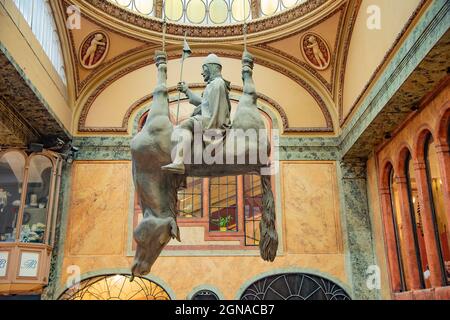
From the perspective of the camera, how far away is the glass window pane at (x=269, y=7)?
38.7 feet

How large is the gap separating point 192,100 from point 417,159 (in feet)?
16.6

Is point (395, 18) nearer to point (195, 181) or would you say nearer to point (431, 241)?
point (431, 241)

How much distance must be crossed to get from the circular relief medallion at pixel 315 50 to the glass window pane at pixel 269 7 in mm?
1161

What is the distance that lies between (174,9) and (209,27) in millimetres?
1145

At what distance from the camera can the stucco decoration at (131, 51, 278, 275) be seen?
404 centimetres

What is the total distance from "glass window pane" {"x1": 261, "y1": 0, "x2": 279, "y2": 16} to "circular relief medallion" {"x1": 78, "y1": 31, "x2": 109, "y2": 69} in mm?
3794

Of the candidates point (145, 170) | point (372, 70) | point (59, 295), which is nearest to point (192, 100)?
point (145, 170)

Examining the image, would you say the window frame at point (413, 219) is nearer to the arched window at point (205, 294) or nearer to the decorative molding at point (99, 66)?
the arched window at point (205, 294)

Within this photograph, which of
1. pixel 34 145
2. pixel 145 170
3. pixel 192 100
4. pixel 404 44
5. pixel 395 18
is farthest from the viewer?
pixel 34 145

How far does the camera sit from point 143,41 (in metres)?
11.3

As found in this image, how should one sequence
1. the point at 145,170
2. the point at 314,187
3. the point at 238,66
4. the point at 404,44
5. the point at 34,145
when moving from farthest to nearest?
the point at 238,66 < the point at 314,187 < the point at 34,145 < the point at 404,44 < the point at 145,170

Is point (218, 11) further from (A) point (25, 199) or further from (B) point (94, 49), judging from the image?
(A) point (25, 199)

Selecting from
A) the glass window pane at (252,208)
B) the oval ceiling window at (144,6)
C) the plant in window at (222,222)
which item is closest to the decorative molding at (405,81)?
the glass window pane at (252,208)

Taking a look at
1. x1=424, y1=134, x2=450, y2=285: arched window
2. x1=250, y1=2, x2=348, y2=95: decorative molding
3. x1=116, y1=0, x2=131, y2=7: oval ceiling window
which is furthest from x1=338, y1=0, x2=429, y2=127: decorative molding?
x1=116, y1=0, x2=131, y2=7: oval ceiling window
